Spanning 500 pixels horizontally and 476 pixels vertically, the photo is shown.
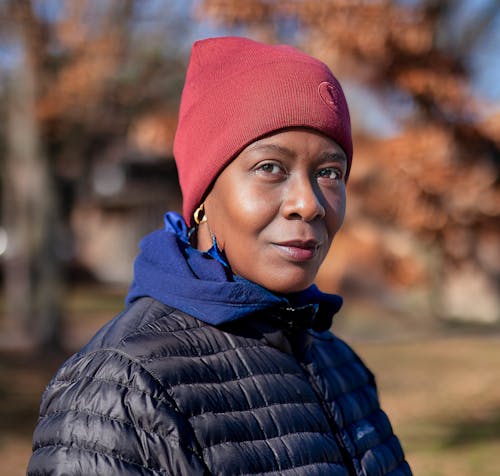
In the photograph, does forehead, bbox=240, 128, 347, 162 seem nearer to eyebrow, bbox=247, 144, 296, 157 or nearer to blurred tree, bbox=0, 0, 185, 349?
eyebrow, bbox=247, 144, 296, 157

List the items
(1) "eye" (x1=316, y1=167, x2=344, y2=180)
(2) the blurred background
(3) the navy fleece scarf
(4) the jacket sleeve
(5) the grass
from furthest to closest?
(2) the blurred background → (5) the grass → (1) "eye" (x1=316, y1=167, x2=344, y2=180) → (3) the navy fleece scarf → (4) the jacket sleeve

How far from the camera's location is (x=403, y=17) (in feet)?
28.1

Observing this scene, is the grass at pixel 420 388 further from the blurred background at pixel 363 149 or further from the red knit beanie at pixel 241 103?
the red knit beanie at pixel 241 103

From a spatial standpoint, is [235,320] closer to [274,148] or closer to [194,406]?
[194,406]

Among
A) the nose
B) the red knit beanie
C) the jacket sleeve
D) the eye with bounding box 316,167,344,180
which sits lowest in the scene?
the jacket sleeve

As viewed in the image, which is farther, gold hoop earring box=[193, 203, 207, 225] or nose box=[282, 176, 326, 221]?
gold hoop earring box=[193, 203, 207, 225]

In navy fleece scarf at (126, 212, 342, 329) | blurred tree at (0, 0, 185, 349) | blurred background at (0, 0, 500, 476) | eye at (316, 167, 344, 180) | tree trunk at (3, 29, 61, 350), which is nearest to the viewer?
navy fleece scarf at (126, 212, 342, 329)

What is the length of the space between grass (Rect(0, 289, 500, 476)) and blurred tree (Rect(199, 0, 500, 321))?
1.50 m

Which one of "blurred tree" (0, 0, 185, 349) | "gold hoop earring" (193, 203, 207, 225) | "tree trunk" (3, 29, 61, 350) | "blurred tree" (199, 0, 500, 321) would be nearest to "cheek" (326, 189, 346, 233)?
"gold hoop earring" (193, 203, 207, 225)

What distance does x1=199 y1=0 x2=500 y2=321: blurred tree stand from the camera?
8.46 meters

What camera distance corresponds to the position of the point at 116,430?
1.45 metres

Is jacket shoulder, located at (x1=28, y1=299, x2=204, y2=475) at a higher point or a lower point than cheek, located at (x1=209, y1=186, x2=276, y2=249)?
lower

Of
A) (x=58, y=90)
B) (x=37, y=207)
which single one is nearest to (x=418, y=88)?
(x=58, y=90)

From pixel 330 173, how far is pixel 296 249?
0.65 ft
